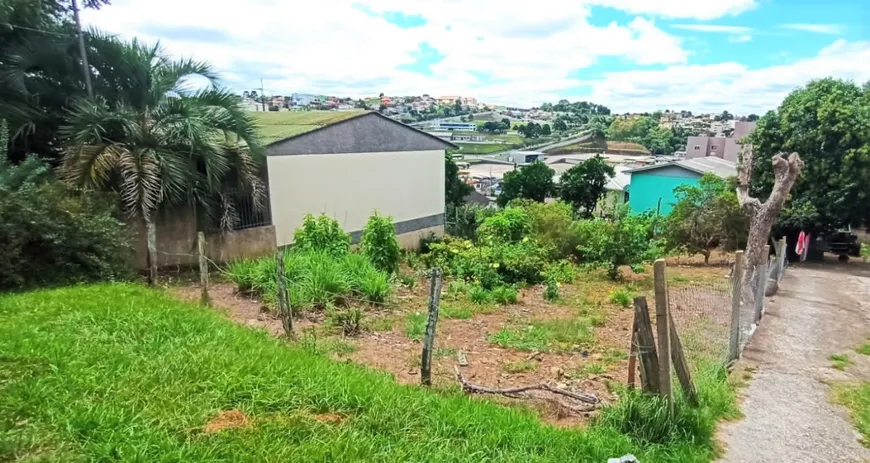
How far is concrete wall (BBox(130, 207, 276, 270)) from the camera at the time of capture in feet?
31.3

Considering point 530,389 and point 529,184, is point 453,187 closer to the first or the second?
point 529,184

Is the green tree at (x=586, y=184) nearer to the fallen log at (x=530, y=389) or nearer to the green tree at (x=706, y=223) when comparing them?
the green tree at (x=706, y=223)

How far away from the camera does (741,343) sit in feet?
19.9

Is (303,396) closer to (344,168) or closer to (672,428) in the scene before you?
(672,428)

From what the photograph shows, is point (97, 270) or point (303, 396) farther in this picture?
point (97, 270)

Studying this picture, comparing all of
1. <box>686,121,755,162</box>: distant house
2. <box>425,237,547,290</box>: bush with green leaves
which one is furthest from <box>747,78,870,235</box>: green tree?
<box>686,121,755,162</box>: distant house

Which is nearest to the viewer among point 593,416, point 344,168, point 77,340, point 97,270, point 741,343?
point 593,416

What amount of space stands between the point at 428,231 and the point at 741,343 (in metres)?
12.1

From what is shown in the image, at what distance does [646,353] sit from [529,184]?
2441 centimetres

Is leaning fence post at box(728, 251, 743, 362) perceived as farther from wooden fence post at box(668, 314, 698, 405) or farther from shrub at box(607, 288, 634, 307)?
shrub at box(607, 288, 634, 307)

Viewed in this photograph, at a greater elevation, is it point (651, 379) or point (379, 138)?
point (379, 138)

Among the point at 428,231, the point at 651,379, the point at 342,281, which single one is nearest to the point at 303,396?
the point at 651,379

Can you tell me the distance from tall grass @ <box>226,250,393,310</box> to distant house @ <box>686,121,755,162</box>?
1377 inches

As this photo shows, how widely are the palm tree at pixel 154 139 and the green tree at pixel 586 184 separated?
2036cm
